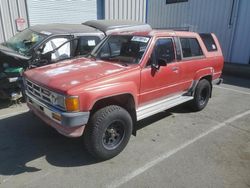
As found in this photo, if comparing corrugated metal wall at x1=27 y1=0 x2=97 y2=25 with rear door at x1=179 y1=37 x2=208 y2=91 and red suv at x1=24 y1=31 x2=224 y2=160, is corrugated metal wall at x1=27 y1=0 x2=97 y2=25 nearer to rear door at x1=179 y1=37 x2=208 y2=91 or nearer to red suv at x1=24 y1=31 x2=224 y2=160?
red suv at x1=24 y1=31 x2=224 y2=160

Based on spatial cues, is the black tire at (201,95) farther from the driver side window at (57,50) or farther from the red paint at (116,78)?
the driver side window at (57,50)

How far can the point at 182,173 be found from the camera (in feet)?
11.1

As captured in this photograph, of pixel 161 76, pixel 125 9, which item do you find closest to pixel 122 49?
pixel 161 76

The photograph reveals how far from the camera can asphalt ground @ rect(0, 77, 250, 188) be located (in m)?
3.22

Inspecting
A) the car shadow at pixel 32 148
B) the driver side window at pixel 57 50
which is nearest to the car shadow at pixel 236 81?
the driver side window at pixel 57 50

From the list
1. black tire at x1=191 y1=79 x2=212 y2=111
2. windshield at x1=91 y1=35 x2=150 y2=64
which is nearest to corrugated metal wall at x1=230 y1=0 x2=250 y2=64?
black tire at x1=191 y1=79 x2=212 y2=111

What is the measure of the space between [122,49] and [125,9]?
23.2ft

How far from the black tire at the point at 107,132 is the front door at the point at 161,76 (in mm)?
597

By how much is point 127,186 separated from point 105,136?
2.75ft

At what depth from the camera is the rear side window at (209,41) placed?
571 centimetres

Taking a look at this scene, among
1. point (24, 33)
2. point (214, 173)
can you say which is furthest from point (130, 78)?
point (24, 33)

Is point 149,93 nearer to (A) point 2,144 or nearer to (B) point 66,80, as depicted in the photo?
(B) point 66,80

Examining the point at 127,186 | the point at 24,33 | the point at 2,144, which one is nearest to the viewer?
the point at 127,186

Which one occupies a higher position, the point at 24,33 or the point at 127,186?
the point at 24,33
